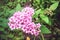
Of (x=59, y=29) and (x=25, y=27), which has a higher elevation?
(x=25, y=27)

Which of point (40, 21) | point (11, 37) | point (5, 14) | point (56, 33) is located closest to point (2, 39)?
point (11, 37)

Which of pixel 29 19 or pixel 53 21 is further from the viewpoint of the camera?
pixel 53 21

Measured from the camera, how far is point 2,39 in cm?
237

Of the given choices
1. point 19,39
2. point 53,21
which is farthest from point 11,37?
point 53,21

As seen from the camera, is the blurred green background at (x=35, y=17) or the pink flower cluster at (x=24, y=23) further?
the blurred green background at (x=35, y=17)

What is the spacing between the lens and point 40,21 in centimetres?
228

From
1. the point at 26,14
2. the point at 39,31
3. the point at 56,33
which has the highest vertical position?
the point at 26,14

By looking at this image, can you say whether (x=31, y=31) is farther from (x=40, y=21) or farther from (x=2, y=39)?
(x=2, y=39)

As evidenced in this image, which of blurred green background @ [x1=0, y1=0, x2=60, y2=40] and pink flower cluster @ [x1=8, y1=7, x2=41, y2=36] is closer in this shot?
pink flower cluster @ [x1=8, y1=7, x2=41, y2=36]

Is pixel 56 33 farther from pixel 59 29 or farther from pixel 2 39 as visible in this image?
pixel 2 39

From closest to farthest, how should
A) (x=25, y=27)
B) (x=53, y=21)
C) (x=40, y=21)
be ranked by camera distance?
(x=25, y=27) < (x=40, y=21) < (x=53, y=21)

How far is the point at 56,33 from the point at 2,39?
0.58 metres

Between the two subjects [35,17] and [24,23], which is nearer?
[24,23]

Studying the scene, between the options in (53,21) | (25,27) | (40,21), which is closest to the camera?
(25,27)
